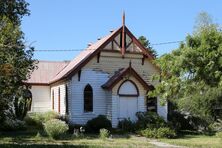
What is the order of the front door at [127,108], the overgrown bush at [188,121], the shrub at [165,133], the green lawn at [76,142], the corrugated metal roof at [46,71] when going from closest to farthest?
the green lawn at [76,142] < the shrub at [165,133] < the front door at [127,108] < the overgrown bush at [188,121] < the corrugated metal roof at [46,71]

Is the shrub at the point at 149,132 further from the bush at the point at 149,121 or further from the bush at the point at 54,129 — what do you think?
the bush at the point at 54,129

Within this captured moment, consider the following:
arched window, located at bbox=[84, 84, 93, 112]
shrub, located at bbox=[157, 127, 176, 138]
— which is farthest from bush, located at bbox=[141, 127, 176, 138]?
arched window, located at bbox=[84, 84, 93, 112]

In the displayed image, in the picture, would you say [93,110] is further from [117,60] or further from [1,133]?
[1,133]

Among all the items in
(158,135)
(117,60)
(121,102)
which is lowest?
(158,135)

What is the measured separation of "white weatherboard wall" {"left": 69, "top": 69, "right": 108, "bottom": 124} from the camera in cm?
3572

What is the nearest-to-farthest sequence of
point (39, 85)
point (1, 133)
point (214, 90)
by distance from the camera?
point (214, 90) < point (1, 133) < point (39, 85)

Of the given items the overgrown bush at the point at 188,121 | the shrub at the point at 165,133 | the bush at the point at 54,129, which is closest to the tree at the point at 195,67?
the bush at the point at 54,129

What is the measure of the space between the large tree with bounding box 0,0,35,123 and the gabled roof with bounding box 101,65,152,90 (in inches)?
237

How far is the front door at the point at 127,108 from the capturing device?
1405 inches

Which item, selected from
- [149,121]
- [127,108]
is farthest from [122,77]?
[149,121]

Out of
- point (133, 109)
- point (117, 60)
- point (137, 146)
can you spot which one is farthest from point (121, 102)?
point (137, 146)

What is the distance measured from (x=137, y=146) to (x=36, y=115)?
611 inches

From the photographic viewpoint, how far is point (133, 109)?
3616 cm

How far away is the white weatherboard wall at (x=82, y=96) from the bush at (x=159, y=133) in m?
5.14
